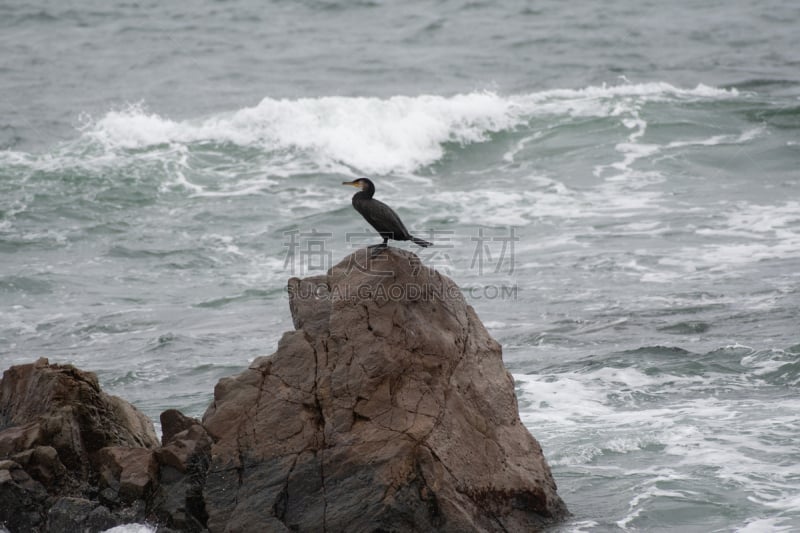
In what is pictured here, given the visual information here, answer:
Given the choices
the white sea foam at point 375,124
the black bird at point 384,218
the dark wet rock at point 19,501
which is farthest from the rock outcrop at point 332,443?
the white sea foam at point 375,124

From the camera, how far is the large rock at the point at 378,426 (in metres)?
5.75

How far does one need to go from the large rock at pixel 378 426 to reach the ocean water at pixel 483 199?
72 cm

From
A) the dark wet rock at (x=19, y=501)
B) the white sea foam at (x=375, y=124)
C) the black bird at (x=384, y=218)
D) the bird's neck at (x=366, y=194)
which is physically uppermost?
the white sea foam at (x=375, y=124)

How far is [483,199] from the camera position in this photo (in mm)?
16750

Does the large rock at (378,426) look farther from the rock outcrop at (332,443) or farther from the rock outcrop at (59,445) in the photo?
the rock outcrop at (59,445)

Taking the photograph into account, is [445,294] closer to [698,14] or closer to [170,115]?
[170,115]

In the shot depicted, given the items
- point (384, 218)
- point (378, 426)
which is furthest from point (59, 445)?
point (384, 218)

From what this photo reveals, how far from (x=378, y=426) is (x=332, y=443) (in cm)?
28

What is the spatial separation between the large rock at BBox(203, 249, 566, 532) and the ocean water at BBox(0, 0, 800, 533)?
A: 718 mm

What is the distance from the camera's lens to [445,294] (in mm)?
6500

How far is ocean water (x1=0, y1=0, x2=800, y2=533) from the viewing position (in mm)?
8578

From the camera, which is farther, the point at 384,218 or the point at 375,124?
the point at 375,124

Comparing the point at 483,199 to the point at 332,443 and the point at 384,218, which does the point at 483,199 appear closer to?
the point at 384,218

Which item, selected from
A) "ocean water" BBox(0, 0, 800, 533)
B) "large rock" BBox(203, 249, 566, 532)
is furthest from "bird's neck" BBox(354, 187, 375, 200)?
"ocean water" BBox(0, 0, 800, 533)
